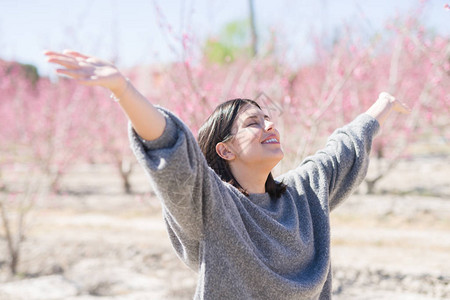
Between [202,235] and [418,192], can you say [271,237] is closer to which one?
[202,235]

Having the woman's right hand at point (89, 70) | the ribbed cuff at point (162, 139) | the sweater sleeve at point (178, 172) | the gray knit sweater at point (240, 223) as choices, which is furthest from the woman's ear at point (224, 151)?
the woman's right hand at point (89, 70)

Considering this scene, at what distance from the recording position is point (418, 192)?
802 centimetres

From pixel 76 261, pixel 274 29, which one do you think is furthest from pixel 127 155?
pixel 274 29

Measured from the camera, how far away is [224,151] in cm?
148

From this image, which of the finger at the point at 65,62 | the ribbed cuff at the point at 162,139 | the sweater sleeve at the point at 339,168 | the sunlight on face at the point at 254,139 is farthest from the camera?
the sweater sleeve at the point at 339,168

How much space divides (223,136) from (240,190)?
187 mm

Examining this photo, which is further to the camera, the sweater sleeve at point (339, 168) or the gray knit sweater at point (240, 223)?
the sweater sleeve at point (339, 168)

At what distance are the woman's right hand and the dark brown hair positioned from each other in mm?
486

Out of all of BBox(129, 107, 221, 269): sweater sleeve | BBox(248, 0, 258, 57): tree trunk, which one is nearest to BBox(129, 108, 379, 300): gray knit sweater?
BBox(129, 107, 221, 269): sweater sleeve

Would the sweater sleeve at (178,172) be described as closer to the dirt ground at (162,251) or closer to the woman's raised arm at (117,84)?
the woman's raised arm at (117,84)

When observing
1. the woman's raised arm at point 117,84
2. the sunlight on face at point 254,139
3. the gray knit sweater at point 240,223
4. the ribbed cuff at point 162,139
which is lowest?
the gray knit sweater at point 240,223

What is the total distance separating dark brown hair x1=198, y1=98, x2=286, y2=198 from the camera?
1.48m

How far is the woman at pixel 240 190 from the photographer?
3.54ft

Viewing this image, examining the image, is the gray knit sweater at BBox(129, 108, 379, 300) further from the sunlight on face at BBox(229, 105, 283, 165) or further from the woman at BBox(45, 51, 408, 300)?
the sunlight on face at BBox(229, 105, 283, 165)
